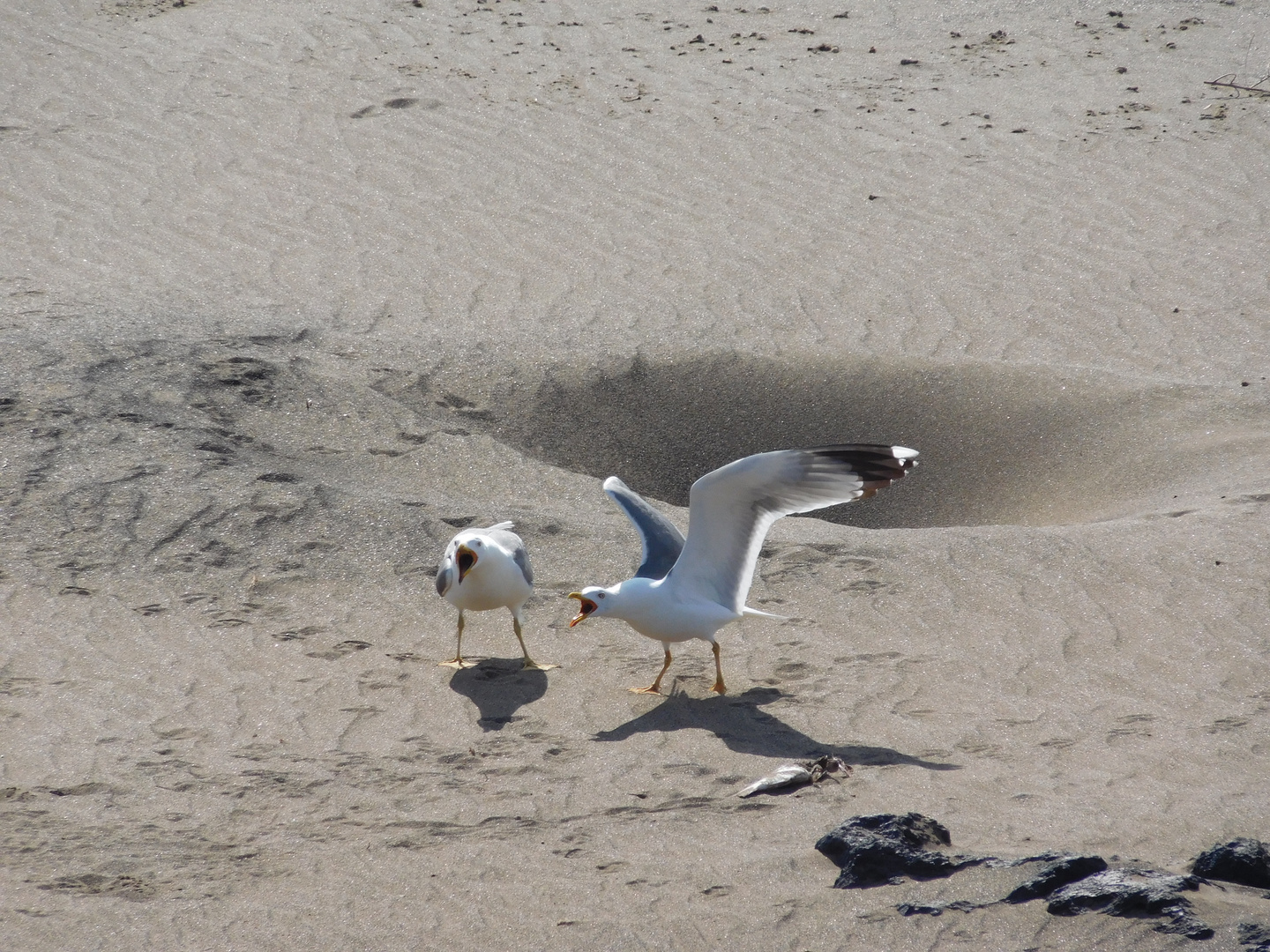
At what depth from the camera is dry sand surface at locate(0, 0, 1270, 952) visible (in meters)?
4.06

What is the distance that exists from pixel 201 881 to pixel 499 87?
9.50 meters

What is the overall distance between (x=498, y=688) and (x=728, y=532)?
112cm

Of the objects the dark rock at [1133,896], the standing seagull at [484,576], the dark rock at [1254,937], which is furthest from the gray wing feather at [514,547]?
the dark rock at [1254,937]

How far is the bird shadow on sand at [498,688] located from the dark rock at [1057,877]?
2178 millimetres

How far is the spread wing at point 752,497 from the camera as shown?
16.9 ft

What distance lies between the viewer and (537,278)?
9477 millimetres

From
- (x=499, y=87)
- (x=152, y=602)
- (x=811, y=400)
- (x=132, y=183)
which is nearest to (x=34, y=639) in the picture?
(x=152, y=602)

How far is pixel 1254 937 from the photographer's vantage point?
311 centimetres

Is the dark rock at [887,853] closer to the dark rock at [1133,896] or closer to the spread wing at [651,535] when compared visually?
the dark rock at [1133,896]

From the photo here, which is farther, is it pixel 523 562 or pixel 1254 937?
pixel 523 562

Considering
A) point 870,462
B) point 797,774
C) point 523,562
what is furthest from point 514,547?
point 797,774

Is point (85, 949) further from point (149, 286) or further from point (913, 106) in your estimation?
point (913, 106)

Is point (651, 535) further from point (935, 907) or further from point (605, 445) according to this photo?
point (935, 907)

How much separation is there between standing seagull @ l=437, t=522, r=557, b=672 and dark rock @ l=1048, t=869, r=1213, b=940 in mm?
2717
